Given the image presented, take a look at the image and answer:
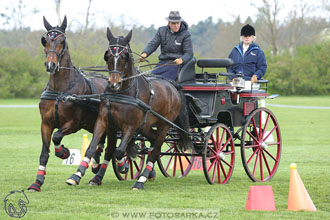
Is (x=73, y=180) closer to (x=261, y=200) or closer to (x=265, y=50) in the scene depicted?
(x=261, y=200)

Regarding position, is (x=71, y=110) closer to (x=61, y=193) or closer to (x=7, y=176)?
(x=61, y=193)

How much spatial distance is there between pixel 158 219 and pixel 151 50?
3.63m

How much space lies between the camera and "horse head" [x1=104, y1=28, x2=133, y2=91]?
7.72 m

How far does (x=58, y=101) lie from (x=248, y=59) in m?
3.60

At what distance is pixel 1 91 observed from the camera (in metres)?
41.9

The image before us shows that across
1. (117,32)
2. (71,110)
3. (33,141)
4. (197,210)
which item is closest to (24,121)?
(33,141)

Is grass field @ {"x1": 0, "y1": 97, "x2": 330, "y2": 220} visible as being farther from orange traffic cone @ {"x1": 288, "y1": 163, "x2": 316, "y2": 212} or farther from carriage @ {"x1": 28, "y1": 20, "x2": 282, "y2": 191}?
carriage @ {"x1": 28, "y1": 20, "x2": 282, "y2": 191}

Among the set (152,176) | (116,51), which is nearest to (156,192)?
(152,176)

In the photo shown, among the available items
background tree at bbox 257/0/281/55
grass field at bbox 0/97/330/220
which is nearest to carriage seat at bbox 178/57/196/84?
grass field at bbox 0/97/330/220

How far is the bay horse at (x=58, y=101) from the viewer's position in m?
8.07

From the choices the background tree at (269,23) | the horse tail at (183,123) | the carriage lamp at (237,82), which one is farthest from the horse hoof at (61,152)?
the background tree at (269,23)

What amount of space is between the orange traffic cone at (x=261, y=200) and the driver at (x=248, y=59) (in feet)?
12.5

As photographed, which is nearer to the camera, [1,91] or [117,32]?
[1,91]

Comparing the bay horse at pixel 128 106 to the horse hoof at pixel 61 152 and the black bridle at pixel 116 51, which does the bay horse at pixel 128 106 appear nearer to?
the black bridle at pixel 116 51
